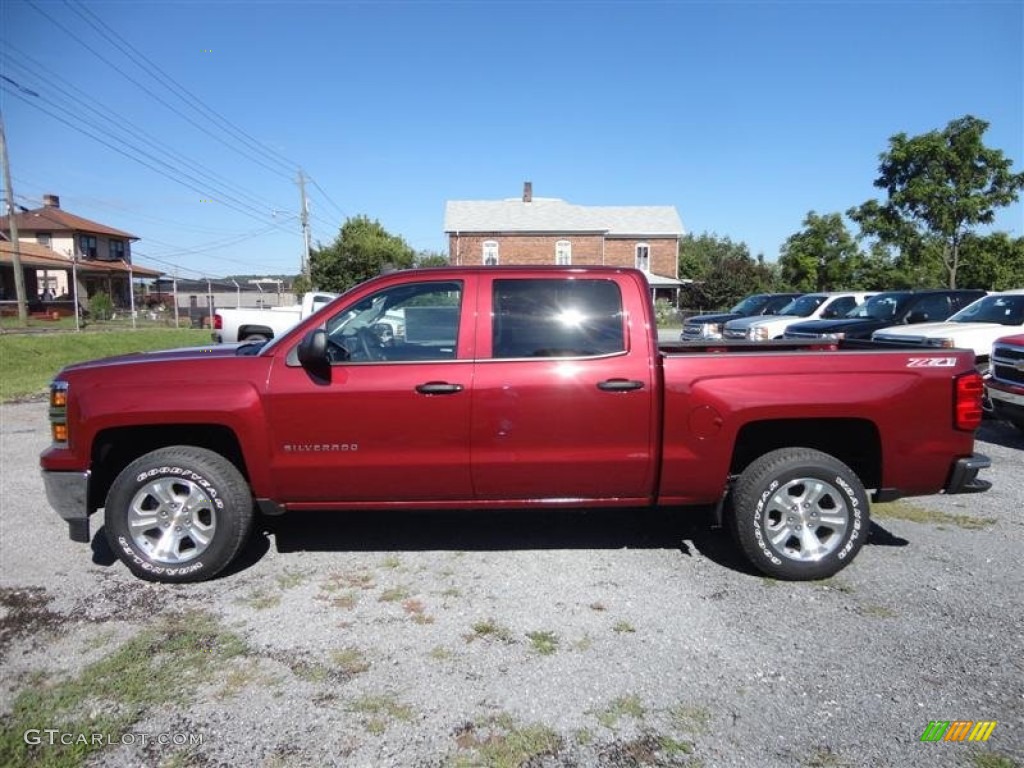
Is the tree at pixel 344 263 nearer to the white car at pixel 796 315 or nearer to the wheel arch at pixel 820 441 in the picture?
the white car at pixel 796 315

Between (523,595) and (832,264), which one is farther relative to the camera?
(832,264)

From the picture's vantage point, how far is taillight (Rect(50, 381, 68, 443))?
409cm

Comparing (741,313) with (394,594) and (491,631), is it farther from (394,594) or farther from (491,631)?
(491,631)

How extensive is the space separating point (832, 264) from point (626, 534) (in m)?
34.4

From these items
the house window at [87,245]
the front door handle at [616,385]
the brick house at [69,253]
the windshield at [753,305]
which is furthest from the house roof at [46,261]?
the front door handle at [616,385]

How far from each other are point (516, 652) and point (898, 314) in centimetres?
1188

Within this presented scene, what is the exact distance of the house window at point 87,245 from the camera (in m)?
48.4

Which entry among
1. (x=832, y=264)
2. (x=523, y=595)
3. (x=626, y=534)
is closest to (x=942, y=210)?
(x=832, y=264)

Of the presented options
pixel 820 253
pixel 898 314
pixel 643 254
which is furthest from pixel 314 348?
pixel 643 254

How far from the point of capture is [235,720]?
2.82m

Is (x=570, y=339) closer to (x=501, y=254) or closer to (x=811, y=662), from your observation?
(x=811, y=662)

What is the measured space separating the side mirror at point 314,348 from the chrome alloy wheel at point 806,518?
2705mm

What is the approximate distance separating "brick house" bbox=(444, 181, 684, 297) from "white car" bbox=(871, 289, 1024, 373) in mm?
32151

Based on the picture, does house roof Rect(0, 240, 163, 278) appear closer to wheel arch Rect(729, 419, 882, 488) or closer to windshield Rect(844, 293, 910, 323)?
windshield Rect(844, 293, 910, 323)
